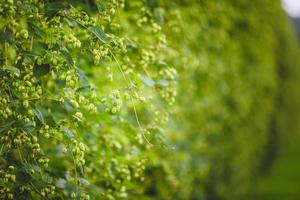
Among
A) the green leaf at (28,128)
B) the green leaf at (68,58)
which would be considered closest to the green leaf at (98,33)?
the green leaf at (68,58)

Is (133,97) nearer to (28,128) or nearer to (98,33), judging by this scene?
(98,33)

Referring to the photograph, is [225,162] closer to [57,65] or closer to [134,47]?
[134,47]

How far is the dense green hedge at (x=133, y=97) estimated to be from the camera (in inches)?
73.9

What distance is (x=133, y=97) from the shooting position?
2002 mm

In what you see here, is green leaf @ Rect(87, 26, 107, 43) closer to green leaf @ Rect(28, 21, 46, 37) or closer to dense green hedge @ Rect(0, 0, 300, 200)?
dense green hedge @ Rect(0, 0, 300, 200)

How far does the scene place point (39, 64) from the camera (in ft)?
6.14

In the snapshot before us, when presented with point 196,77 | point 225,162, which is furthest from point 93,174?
point 225,162

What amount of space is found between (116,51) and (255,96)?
21.5 feet

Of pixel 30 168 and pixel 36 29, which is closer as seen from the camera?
pixel 30 168

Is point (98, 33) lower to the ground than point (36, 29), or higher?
higher

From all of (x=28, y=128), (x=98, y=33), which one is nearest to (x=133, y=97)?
(x=98, y=33)

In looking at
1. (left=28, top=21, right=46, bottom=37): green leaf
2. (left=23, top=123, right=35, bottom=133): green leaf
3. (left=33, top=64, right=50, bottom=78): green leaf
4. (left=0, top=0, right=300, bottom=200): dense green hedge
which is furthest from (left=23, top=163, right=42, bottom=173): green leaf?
(left=28, top=21, right=46, bottom=37): green leaf

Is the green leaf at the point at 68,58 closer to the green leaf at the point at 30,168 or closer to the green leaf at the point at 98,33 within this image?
the green leaf at the point at 98,33

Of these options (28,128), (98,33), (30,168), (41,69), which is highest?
(98,33)
